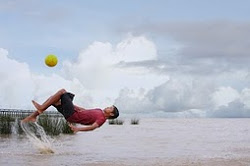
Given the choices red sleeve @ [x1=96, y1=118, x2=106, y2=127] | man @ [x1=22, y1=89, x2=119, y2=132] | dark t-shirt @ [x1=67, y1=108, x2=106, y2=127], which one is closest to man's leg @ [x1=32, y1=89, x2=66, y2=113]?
man @ [x1=22, y1=89, x2=119, y2=132]

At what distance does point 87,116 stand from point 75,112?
0.28m

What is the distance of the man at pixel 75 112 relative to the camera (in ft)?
35.5

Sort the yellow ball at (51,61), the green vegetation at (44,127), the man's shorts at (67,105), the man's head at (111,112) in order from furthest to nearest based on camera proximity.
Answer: the green vegetation at (44,127) < the yellow ball at (51,61) < the man's shorts at (67,105) < the man's head at (111,112)

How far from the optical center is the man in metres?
10.8

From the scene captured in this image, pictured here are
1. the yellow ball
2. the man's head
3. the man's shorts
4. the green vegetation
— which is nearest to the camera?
the man's head

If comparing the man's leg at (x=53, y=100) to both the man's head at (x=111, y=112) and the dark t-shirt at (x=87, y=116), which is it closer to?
the dark t-shirt at (x=87, y=116)

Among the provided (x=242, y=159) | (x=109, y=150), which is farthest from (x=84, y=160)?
(x=242, y=159)

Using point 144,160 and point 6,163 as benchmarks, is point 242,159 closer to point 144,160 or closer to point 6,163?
point 144,160

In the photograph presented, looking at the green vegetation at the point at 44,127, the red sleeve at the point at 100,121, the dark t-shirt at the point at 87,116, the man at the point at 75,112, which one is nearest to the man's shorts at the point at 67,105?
the man at the point at 75,112

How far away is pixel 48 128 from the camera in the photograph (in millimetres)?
28453

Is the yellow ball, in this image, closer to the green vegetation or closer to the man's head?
the man's head

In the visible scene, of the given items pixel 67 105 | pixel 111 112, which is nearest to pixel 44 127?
pixel 67 105

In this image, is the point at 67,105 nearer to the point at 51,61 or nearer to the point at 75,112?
the point at 75,112

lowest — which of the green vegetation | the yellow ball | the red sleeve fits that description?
the green vegetation
